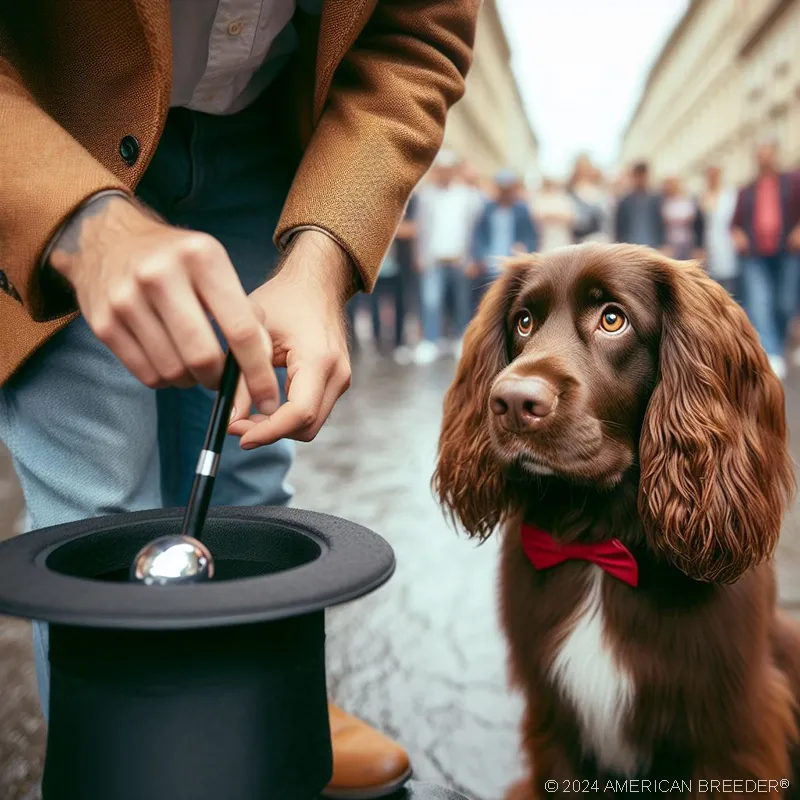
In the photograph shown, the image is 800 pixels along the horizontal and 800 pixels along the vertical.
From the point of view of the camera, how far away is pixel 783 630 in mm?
1837

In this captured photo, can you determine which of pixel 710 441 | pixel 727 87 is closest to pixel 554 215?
pixel 710 441

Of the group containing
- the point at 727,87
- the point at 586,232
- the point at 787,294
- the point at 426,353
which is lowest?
the point at 426,353

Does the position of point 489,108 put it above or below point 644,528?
below

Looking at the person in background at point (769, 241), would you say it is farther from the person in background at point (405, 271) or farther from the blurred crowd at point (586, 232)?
the person in background at point (405, 271)

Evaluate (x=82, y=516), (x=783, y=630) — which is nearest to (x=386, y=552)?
(x=82, y=516)

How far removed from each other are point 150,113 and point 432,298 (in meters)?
8.96

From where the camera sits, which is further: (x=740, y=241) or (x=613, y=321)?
(x=740, y=241)

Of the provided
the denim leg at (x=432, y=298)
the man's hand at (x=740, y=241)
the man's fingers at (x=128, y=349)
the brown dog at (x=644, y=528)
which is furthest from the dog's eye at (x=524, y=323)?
the denim leg at (x=432, y=298)

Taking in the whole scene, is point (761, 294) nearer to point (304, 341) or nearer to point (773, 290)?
point (773, 290)

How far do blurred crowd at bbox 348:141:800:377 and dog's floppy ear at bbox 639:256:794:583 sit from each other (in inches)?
266

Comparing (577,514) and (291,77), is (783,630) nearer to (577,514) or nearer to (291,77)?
(577,514)

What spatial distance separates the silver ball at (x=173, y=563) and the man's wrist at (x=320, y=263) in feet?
1.50

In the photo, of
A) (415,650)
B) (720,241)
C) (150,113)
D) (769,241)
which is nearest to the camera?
(150,113)

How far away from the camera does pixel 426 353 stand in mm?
9938
